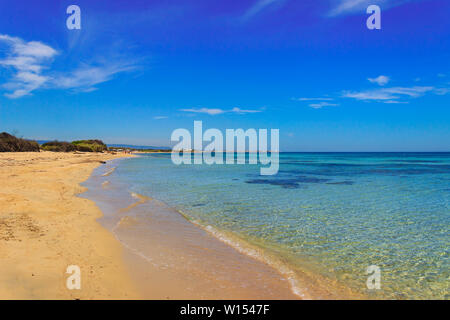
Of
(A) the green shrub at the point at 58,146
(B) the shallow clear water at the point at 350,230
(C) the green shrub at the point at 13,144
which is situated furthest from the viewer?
(A) the green shrub at the point at 58,146

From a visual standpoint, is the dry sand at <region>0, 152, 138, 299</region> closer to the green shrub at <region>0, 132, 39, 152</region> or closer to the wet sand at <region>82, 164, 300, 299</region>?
the wet sand at <region>82, 164, 300, 299</region>

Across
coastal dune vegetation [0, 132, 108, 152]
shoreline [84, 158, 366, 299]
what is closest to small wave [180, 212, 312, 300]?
shoreline [84, 158, 366, 299]

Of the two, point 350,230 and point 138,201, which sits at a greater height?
point 138,201

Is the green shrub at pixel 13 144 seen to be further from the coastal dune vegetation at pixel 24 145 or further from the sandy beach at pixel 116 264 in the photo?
the sandy beach at pixel 116 264

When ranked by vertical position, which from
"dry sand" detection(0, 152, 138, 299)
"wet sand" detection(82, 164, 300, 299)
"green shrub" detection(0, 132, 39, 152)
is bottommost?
"wet sand" detection(82, 164, 300, 299)

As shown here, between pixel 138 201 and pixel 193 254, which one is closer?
pixel 193 254

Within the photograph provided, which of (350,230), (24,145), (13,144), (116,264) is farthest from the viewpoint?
(24,145)

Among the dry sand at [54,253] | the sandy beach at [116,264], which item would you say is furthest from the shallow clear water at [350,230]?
the dry sand at [54,253]

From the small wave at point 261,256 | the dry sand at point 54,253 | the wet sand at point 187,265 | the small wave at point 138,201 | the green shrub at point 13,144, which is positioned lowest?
the small wave at point 261,256

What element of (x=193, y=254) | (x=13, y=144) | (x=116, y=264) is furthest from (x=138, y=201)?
(x=13, y=144)

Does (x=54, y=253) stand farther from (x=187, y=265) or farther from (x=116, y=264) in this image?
(x=187, y=265)

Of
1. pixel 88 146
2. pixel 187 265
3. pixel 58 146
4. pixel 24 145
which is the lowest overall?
pixel 187 265

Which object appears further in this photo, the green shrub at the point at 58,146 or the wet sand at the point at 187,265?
the green shrub at the point at 58,146
